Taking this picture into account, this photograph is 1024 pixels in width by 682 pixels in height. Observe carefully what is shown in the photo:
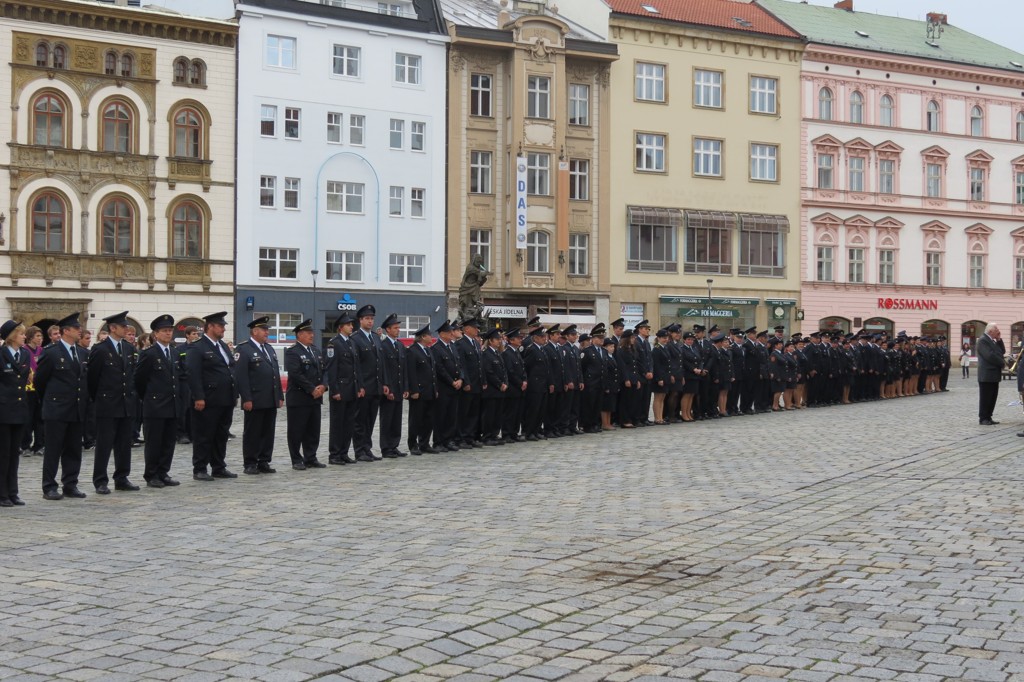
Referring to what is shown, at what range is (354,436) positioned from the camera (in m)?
17.4

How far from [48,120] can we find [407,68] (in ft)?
45.7

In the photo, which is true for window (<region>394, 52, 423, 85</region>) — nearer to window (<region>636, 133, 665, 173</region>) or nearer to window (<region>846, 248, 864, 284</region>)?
window (<region>636, 133, 665, 173</region>)

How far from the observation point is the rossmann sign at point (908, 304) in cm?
5850

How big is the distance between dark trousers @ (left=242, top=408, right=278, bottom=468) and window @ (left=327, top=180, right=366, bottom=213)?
33.0m

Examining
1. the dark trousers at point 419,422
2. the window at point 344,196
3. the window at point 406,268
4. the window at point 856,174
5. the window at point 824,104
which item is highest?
the window at point 824,104

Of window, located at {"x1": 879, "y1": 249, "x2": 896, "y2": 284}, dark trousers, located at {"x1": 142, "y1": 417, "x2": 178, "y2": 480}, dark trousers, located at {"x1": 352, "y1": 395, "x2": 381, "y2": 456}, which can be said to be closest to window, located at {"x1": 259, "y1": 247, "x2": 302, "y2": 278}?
window, located at {"x1": 879, "y1": 249, "x2": 896, "y2": 284}

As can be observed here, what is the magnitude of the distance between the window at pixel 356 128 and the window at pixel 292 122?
214cm

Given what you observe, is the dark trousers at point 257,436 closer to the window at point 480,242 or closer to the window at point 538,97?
the window at point 480,242

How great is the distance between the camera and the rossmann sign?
58.5 metres

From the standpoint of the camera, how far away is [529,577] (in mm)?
8273

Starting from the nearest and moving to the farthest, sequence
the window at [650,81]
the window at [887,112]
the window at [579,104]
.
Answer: the window at [579,104] < the window at [650,81] < the window at [887,112]

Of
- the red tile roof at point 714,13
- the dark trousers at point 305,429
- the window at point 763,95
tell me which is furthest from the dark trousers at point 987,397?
the window at point 763,95

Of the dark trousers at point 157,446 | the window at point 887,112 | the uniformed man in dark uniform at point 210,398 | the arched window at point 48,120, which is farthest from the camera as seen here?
the window at point 887,112

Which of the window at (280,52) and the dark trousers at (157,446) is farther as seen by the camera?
the window at (280,52)
